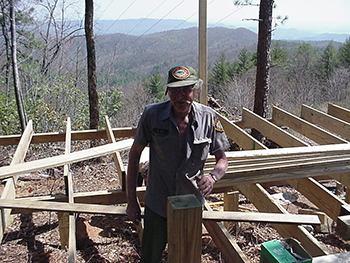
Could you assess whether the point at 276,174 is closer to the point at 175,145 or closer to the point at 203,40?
the point at 175,145

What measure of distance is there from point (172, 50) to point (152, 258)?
8625 centimetres

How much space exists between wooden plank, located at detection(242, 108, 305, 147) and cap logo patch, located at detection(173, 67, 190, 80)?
9.54 ft

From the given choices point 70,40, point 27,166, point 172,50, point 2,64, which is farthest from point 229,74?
point 172,50

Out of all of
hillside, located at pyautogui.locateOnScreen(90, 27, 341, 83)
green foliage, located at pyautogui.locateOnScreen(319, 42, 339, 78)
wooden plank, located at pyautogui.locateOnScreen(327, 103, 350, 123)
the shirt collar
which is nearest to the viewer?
the shirt collar

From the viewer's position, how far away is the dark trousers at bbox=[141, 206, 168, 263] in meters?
2.43

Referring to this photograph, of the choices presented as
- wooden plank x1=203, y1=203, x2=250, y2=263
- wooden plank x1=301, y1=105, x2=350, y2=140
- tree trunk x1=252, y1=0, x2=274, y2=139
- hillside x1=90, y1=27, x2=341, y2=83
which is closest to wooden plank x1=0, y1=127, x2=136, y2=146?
tree trunk x1=252, y1=0, x2=274, y2=139

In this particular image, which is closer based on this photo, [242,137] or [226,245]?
[226,245]

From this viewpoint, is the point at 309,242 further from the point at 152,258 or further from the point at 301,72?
the point at 301,72

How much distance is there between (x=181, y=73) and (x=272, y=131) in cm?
354

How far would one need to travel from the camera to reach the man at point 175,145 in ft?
7.16

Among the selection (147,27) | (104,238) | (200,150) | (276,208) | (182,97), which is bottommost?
(104,238)

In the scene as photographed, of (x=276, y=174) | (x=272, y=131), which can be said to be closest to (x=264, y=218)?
(x=276, y=174)

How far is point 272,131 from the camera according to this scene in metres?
5.24

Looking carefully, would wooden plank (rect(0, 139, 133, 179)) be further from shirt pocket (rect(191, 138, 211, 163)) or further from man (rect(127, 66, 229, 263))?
shirt pocket (rect(191, 138, 211, 163))
